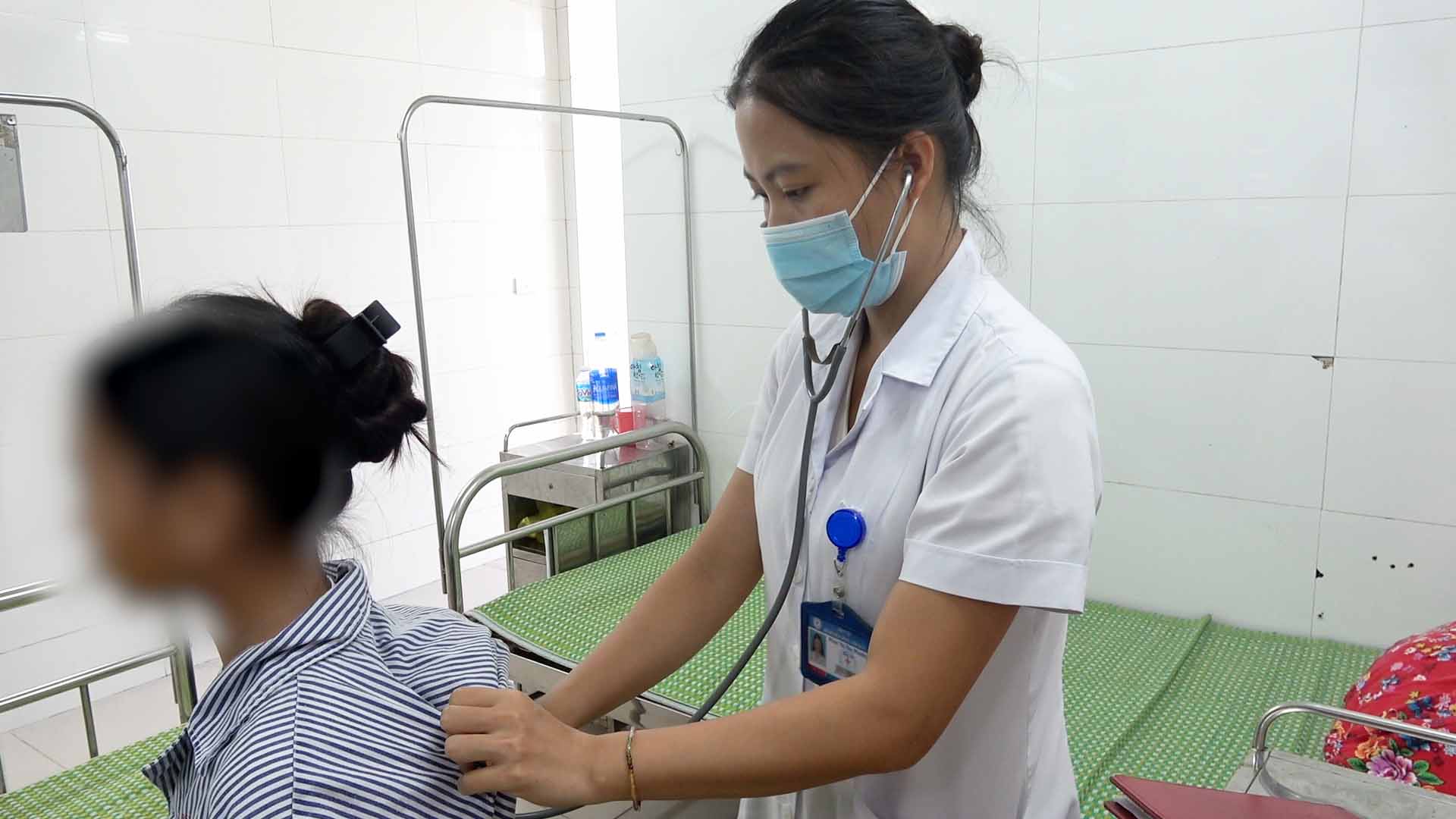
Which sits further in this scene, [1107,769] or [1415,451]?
[1415,451]

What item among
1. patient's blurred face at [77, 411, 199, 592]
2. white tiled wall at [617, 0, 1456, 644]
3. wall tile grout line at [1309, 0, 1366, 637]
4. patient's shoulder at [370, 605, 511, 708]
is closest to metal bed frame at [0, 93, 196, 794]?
patient's shoulder at [370, 605, 511, 708]

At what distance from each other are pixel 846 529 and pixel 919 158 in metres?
0.39

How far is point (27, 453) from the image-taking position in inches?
36.6

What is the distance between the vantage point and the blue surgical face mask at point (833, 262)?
996 mm

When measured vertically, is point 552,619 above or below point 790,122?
below

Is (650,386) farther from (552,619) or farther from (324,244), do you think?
(324,244)

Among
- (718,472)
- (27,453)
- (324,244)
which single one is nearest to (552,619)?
(718,472)

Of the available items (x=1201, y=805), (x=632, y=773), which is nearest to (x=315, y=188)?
(x=632, y=773)

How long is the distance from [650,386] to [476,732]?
2.18 metres

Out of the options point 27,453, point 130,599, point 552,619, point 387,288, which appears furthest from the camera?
point 387,288

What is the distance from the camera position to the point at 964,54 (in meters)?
1.03

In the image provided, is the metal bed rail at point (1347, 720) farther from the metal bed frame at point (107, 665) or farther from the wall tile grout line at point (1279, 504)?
the metal bed frame at point (107, 665)

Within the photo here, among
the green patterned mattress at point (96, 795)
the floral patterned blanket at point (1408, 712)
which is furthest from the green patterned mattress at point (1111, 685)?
the floral patterned blanket at point (1408, 712)

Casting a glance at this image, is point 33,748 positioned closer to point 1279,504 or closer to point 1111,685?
point 1111,685
